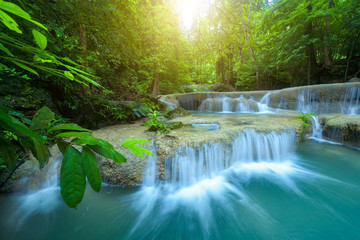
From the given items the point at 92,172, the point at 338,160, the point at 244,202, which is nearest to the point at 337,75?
the point at 338,160

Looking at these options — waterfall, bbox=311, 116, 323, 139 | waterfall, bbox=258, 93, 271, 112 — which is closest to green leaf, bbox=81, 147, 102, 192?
waterfall, bbox=311, 116, 323, 139

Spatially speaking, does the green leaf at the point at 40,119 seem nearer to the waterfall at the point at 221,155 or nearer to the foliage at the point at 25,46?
the foliage at the point at 25,46

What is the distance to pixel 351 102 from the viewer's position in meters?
→ 5.88

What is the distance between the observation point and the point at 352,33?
9.69 metres

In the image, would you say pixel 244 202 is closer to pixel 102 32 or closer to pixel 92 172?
pixel 92 172

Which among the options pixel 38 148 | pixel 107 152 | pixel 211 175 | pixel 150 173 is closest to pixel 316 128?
pixel 211 175

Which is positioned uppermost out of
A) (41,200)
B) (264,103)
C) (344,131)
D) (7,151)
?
(264,103)

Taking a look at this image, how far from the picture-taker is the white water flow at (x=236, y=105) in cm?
795

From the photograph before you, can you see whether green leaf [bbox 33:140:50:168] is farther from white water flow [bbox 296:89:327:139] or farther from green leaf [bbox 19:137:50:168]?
white water flow [bbox 296:89:327:139]

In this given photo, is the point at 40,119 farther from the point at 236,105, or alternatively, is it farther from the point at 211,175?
the point at 236,105

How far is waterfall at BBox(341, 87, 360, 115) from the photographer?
5.75 metres

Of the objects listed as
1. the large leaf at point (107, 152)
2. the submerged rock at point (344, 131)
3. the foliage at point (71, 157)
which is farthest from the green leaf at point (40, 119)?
the submerged rock at point (344, 131)

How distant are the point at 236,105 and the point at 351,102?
4.74m

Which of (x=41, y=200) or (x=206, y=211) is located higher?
(x=41, y=200)
